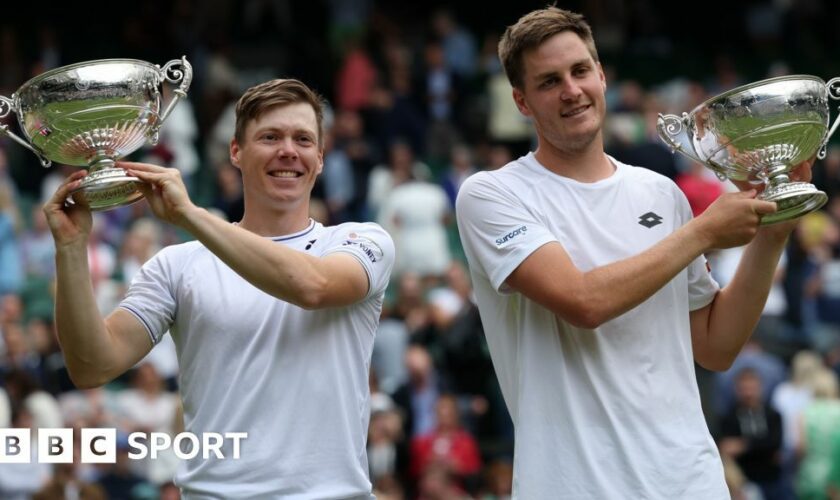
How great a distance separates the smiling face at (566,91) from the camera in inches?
187

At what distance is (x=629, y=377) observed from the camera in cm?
462

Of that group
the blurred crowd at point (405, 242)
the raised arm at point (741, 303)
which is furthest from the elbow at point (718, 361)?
the blurred crowd at point (405, 242)

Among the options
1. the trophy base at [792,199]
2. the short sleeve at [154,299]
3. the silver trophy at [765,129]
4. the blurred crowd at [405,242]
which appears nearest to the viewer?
the trophy base at [792,199]

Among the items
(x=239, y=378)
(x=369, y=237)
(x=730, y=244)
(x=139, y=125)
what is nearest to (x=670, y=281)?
(x=730, y=244)

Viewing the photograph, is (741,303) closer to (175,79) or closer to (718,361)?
(718,361)

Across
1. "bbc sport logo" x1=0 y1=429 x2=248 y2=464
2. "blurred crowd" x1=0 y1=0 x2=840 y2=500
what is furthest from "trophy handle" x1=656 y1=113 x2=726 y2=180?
"blurred crowd" x1=0 y1=0 x2=840 y2=500

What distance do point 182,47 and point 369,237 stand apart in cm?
1407

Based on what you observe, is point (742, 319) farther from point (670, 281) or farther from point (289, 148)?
point (289, 148)

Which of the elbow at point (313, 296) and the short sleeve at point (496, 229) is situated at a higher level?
the short sleeve at point (496, 229)

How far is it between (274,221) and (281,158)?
189 millimetres

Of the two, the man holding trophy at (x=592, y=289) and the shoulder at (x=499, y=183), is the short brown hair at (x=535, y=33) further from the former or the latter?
the shoulder at (x=499, y=183)

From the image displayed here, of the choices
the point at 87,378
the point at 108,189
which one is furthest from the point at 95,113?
the point at 87,378

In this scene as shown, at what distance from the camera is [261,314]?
4738mm

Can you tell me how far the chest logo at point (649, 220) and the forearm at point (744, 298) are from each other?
32cm
